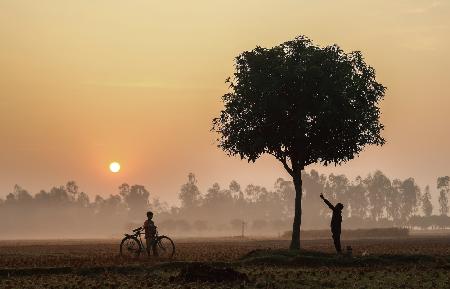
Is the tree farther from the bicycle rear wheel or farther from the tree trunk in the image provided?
the bicycle rear wheel

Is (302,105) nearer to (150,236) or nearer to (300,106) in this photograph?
(300,106)

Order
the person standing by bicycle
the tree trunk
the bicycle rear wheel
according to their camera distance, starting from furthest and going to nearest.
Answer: the tree trunk → the person standing by bicycle → the bicycle rear wheel

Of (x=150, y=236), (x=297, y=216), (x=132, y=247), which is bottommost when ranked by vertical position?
(x=132, y=247)

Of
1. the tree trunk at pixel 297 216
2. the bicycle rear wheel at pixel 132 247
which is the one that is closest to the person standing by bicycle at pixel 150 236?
the bicycle rear wheel at pixel 132 247

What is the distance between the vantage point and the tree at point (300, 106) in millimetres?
46969

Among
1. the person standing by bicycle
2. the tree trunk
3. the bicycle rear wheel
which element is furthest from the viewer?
the tree trunk

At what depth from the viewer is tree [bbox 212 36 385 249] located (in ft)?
154

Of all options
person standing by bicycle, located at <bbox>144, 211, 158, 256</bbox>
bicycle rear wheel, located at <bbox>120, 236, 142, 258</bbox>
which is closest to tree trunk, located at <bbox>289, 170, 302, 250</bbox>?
person standing by bicycle, located at <bbox>144, 211, 158, 256</bbox>

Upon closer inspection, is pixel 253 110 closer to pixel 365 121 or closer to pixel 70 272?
pixel 365 121

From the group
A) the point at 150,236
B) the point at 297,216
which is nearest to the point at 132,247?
the point at 150,236

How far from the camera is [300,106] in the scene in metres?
48.0

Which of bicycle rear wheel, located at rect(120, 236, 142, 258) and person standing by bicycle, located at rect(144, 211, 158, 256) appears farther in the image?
person standing by bicycle, located at rect(144, 211, 158, 256)

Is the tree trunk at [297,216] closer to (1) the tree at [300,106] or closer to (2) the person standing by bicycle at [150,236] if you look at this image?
(1) the tree at [300,106]

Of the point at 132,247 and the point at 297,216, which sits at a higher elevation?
the point at 297,216
